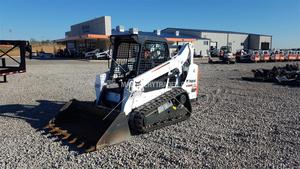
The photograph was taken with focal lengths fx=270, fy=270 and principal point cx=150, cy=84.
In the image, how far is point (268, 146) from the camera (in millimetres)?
5086

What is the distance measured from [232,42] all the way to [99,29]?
3807 cm

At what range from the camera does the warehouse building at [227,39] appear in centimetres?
6147

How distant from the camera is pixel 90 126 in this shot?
5.76m

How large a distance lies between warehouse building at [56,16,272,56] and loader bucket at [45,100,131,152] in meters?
18.6

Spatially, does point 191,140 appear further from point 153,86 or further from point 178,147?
point 153,86

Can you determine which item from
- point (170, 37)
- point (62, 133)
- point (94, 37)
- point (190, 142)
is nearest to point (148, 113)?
point (190, 142)

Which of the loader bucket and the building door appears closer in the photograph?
the loader bucket

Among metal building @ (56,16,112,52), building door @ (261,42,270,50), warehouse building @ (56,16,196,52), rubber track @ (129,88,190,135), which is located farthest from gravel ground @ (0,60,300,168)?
building door @ (261,42,270,50)

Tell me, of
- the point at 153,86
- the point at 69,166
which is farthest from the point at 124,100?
the point at 69,166

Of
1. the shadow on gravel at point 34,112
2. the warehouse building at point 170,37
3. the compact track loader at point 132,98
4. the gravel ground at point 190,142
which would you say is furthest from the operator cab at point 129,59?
the warehouse building at point 170,37

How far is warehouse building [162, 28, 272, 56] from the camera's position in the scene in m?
61.5

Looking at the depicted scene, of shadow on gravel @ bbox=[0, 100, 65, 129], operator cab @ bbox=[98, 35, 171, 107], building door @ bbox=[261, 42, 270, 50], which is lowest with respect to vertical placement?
shadow on gravel @ bbox=[0, 100, 65, 129]

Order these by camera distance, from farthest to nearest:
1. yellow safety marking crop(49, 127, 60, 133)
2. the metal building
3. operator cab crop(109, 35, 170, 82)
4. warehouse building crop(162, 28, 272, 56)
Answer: warehouse building crop(162, 28, 272, 56)
the metal building
operator cab crop(109, 35, 170, 82)
yellow safety marking crop(49, 127, 60, 133)

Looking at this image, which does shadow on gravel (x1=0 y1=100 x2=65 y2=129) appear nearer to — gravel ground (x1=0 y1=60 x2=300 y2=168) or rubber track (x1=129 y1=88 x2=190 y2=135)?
gravel ground (x1=0 y1=60 x2=300 y2=168)
